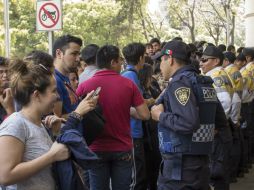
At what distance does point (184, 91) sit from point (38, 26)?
16.2ft

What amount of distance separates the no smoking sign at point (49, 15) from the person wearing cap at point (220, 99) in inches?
118

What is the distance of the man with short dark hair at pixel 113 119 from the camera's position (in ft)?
15.2

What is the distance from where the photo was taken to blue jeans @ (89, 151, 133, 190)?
468cm

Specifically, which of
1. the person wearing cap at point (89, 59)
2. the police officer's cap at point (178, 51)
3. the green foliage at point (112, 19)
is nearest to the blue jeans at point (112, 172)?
the police officer's cap at point (178, 51)

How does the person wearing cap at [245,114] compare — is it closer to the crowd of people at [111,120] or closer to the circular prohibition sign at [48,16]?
the crowd of people at [111,120]

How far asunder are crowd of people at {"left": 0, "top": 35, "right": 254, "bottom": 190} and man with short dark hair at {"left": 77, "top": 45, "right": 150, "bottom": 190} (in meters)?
0.01

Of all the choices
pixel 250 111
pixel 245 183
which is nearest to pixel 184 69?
pixel 245 183

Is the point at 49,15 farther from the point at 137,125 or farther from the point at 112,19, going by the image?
the point at 112,19

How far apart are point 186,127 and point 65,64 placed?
140 centimetres

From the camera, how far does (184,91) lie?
3834 mm

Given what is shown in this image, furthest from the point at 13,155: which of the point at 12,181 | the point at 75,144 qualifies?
the point at 75,144

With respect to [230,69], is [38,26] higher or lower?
higher

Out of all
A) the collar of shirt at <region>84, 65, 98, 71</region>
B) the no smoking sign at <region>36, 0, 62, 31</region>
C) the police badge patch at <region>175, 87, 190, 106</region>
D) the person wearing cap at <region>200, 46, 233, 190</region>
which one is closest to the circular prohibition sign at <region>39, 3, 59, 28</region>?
the no smoking sign at <region>36, 0, 62, 31</region>

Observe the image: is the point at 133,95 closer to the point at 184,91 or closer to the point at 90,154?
the point at 184,91
